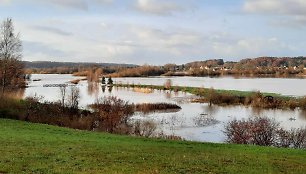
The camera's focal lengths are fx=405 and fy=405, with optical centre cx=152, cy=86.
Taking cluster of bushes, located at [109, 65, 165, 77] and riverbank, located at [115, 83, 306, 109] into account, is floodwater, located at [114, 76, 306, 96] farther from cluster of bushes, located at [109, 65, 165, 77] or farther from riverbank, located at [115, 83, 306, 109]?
cluster of bushes, located at [109, 65, 165, 77]

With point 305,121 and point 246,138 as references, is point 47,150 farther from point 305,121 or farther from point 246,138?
point 305,121

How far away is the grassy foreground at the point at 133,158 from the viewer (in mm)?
13625

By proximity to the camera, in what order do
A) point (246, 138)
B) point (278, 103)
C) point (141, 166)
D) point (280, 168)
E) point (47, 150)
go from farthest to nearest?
point (278, 103) → point (246, 138) → point (47, 150) → point (280, 168) → point (141, 166)

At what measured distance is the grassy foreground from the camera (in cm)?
1362

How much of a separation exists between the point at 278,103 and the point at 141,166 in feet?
169

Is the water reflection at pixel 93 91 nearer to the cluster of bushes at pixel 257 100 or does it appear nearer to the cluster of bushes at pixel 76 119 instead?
the cluster of bushes at pixel 257 100

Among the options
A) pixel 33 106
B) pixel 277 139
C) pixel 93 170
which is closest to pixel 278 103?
pixel 277 139

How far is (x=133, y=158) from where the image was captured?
15930mm

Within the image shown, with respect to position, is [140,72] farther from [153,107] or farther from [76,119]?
[76,119]

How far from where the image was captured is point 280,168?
1550cm

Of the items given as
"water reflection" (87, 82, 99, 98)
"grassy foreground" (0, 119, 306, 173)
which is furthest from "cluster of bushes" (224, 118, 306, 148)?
"water reflection" (87, 82, 99, 98)

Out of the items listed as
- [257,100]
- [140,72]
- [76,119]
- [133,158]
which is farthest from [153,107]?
[140,72]

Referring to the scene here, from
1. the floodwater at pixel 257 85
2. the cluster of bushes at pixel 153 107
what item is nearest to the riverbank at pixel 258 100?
the cluster of bushes at pixel 153 107

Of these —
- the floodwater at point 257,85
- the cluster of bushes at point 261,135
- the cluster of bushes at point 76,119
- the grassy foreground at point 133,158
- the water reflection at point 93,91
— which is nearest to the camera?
the grassy foreground at point 133,158
